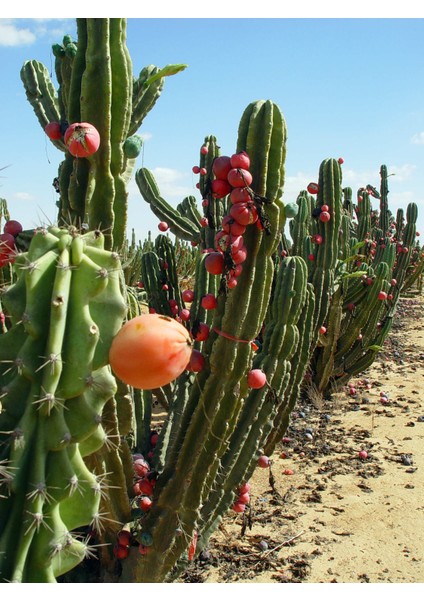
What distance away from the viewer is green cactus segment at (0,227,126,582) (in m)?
1.69

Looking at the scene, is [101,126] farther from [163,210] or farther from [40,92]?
[163,210]

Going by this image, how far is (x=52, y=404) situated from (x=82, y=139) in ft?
3.49

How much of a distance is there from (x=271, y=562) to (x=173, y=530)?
113 centimetres

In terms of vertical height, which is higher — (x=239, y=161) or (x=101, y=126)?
(x=101, y=126)

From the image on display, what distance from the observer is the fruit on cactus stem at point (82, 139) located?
214 cm

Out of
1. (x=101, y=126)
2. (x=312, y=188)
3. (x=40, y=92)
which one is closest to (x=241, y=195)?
(x=101, y=126)

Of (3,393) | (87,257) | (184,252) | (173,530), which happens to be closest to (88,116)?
(87,257)

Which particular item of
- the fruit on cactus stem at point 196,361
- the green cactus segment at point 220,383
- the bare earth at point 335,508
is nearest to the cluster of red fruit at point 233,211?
the green cactus segment at point 220,383

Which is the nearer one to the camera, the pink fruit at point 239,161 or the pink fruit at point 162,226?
the pink fruit at point 239,161

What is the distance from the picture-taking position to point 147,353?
1.61 metres

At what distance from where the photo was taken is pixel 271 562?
343cm

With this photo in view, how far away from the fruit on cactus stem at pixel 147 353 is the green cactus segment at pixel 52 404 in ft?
0.40

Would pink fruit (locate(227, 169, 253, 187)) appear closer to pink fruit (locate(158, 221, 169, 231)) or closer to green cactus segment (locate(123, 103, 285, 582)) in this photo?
green cactus segment (locate(123, 103, 285, 582))

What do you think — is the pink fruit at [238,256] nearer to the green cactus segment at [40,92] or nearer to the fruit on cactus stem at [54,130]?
the fruit on cactus stem at [54,130]
